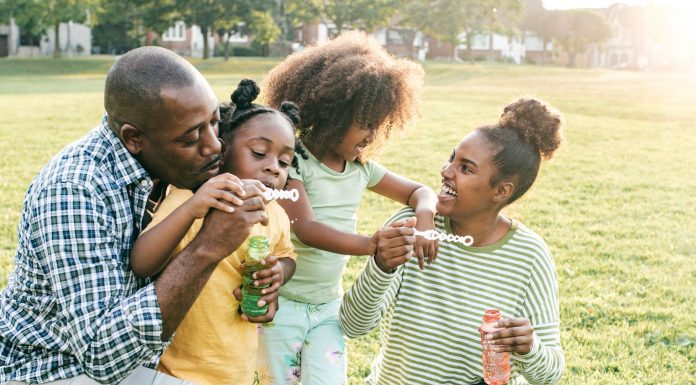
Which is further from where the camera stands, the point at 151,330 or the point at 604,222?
the point at 604,222

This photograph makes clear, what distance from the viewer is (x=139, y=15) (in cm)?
4853

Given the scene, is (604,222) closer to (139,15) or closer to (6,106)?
(6,106)

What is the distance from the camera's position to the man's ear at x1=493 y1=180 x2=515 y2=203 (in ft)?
11.1

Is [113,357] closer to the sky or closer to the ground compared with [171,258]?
closer to the ground

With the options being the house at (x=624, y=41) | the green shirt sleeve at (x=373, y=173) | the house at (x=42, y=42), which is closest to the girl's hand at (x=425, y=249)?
the green shirt sleeve at (x=373, y=173)

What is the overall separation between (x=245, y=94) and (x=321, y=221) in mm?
753

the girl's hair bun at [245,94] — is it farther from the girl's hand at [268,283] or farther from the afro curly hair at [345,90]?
the girl's hand at [268,283]

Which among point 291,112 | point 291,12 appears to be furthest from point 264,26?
point 291,112

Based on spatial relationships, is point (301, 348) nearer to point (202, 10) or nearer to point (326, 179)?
point (326, 179)

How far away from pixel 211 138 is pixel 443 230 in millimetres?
1258

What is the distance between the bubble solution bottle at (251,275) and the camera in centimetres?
275

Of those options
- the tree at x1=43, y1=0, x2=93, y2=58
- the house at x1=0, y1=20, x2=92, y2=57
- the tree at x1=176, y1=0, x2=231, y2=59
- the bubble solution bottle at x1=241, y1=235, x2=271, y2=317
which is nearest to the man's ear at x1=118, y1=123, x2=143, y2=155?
the bubble solution bottle at x1=241, y1=235, x2=271, y2=317

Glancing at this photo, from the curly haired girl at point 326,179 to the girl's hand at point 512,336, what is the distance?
77cm

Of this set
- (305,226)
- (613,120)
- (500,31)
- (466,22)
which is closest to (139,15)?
(466,22)
